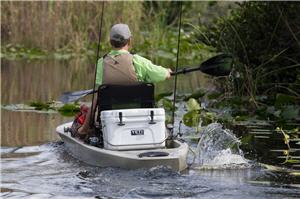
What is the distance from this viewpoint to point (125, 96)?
37.3ft

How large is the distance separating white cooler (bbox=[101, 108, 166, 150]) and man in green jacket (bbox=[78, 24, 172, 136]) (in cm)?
53

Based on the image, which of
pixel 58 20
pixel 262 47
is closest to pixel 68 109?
pixel 262 47

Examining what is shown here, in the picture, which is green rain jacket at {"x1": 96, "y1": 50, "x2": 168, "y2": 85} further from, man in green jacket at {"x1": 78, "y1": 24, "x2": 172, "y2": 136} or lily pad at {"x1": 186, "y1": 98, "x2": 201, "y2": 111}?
lily pad at {"x1": 186, "y1": 98, "x2": 201, "y2": 111}

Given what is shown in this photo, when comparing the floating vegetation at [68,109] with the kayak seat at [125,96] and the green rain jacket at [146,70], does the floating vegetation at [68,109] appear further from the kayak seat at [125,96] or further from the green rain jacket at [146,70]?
the kayak seat at [125,96]

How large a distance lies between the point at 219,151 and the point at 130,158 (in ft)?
5.57

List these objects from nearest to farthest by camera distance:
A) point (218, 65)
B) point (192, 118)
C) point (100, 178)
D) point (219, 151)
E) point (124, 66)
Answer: point (100, 178) → point (124, 66) → point (219, 151) → point (218, 65) → point (192, 118)

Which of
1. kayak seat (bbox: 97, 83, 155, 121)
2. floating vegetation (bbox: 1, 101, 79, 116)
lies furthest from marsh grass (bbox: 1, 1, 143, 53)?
kayak seat (bbox: 97, 83, 155, 121)

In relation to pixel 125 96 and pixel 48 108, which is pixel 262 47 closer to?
pixel 48 108

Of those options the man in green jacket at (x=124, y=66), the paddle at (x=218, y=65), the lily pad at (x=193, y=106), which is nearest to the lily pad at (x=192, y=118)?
the lily pad at (x=193, y=106)

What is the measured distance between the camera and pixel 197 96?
16672mm

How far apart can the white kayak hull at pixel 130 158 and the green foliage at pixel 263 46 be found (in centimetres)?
438

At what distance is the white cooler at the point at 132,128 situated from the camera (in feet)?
36.8

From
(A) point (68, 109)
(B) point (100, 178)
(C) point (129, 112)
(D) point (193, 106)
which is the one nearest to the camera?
(B) point (100, 178)

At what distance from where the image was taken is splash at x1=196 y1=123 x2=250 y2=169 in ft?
38.2
